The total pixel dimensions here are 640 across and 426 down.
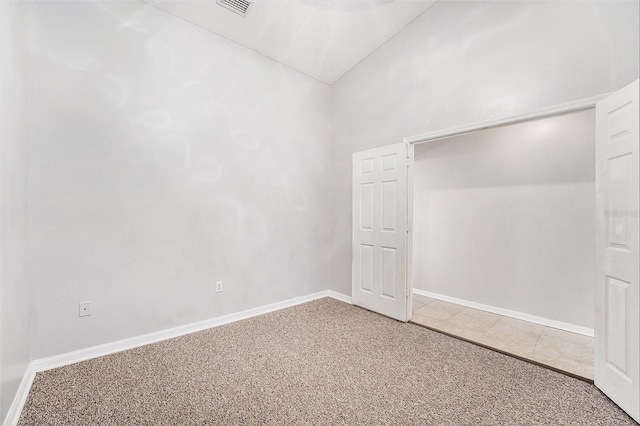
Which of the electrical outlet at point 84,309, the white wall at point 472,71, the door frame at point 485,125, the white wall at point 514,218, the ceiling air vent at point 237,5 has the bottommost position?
the electrical outlet at point 84,309

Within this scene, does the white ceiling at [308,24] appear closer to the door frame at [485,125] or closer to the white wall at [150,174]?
the white wall at [150,174]

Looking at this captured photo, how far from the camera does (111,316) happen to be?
2303 mm

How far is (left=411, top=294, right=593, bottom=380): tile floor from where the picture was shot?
2.26m

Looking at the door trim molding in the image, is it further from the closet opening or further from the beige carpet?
the beige carpet

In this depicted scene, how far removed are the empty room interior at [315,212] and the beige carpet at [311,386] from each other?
0.02 meters

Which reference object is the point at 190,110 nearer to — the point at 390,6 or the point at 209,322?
the point at 209,322

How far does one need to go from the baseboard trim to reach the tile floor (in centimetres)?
316

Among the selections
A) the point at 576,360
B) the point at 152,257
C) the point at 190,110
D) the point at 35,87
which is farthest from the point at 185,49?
the point at 576,360

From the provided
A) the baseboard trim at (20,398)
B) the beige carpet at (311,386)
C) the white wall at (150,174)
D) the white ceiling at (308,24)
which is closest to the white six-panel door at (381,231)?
the beige carpet at (311,386)

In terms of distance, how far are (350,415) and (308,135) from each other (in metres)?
3.14

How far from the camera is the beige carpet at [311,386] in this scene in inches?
62.6

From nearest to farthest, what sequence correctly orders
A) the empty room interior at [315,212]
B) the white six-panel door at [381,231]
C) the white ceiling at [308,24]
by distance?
the empty room interior at [315,212]
the white ceiling at [308,24]
the white six-panel door at [381,231]

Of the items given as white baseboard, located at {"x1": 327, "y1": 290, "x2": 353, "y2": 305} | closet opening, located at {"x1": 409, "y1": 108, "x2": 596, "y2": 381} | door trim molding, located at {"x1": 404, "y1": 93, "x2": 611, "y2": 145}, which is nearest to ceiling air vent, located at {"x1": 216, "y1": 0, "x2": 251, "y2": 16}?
door trim molding, located at {"x1": 404, "y1": 93, "x2": 611, "y2": 145}

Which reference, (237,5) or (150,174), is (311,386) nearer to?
(150,174)
